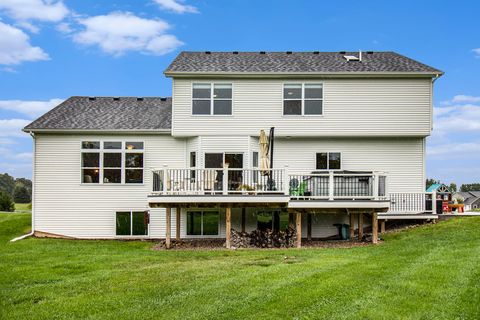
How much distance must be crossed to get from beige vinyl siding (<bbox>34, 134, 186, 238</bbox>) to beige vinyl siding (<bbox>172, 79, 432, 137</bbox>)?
A: 1453 mm

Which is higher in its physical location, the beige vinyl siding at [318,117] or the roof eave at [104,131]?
the beige vinyl siding at [318,117]

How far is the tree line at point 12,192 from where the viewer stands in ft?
131

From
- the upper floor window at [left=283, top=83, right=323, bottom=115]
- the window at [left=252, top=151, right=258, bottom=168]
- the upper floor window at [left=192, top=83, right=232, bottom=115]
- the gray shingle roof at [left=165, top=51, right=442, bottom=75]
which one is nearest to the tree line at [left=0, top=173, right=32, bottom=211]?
the gray shingle roof at [left=165, top=51, right=442, bottom=75]

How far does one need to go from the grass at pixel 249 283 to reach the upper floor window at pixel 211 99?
20.6 ft

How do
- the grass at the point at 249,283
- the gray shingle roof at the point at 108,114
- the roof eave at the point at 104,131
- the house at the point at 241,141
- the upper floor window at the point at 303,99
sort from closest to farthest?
1. the grass at the point at 249,283
2. the house at the point at 241,141
3. the upper floor window at the point at 303,99
4. the roof eave at the point at 104,131
5. the gray shingle roof at the point at 108,114

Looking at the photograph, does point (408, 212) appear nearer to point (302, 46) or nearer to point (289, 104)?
point (289, 104)

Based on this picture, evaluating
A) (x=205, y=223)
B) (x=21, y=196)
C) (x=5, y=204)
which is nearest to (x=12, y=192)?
(x=21, y=196)

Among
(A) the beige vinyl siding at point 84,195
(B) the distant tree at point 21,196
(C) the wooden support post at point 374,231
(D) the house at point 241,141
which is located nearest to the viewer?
(C) the wooden support post at point 374,231

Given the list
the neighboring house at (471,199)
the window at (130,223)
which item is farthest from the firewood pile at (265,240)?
the neighboring house at (471,199)

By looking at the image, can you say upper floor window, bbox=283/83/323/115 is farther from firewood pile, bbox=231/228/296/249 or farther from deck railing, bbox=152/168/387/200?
firewood pile, bbox=231/228/296/249

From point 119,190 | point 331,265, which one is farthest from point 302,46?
point 331,265

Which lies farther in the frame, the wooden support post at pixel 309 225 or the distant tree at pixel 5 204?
the distant tree at pixel 5 204

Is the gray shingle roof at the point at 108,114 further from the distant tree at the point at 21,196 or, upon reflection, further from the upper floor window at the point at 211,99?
the distant tree at the point at 21,196

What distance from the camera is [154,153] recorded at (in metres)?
19.9
